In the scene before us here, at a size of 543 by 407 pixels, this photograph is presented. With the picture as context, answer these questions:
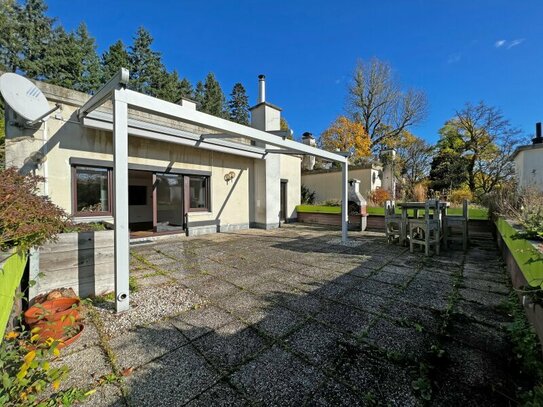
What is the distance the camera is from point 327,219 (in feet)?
32.0

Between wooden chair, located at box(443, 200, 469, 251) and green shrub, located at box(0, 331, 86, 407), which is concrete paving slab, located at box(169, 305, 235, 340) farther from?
wooden chair, located at box(443, 200, 469, 251)

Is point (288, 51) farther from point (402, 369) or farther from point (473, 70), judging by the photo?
point (402, 369)

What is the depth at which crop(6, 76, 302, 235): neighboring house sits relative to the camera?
15.9ft

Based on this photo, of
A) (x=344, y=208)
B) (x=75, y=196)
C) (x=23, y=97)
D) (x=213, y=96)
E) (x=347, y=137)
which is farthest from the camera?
(x=213, y=96)

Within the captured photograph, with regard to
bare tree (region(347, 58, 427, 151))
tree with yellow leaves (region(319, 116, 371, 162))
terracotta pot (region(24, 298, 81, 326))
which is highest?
bare tree (region(347, 58, 427, 151))

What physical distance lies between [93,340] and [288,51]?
15894 mm

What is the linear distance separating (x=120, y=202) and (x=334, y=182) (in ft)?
37.3

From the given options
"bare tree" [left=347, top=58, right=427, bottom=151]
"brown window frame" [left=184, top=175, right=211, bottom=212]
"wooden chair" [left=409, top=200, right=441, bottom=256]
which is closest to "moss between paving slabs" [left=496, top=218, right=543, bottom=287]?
"wooden chair" [left=409, top=200, right=441, bottom=256]

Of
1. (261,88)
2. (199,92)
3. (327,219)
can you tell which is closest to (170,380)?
(327,219)

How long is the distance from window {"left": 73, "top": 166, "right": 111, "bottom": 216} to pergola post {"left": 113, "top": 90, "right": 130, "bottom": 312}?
364 cm

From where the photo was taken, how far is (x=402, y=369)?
171cm

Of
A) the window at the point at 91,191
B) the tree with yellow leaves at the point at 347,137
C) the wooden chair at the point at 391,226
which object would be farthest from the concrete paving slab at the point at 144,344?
the tree with yellow leaves at the point at 347,137

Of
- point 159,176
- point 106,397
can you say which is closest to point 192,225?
point 159,176

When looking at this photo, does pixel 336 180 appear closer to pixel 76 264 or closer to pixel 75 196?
pixel 75 196
